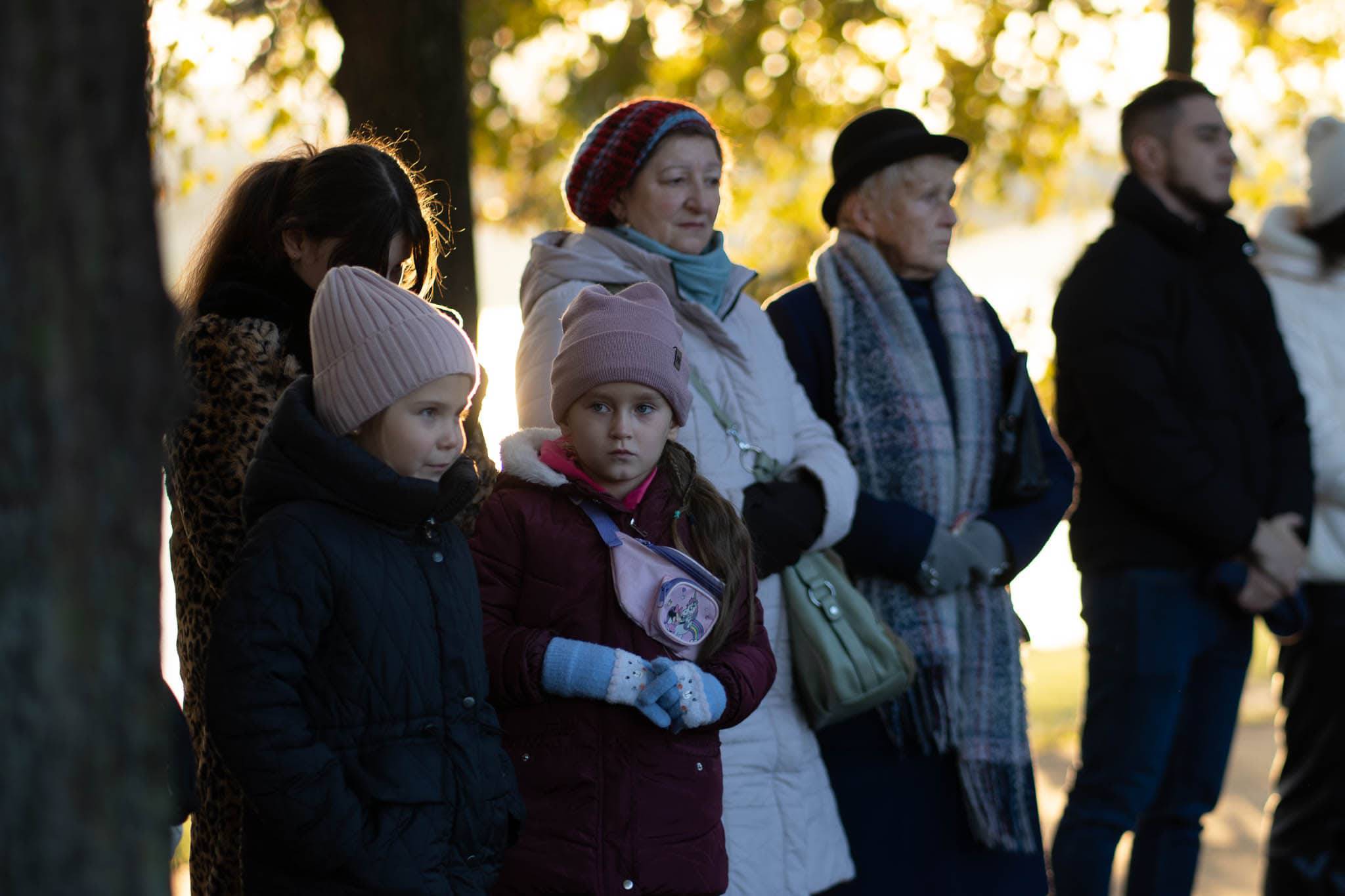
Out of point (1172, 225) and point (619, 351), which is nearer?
point (619, 351)

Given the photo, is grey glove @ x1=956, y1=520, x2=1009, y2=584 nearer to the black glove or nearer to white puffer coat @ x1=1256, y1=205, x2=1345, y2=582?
the black glove

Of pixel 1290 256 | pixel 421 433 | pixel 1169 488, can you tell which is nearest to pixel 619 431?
pixel 421 433

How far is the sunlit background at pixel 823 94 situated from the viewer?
315 inches

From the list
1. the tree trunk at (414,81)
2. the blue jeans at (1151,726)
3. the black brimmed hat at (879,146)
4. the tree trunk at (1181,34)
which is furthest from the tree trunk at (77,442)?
the tree trunk at (1181,34)

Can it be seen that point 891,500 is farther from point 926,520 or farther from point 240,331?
point 240,331

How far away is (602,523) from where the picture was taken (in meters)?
3.14

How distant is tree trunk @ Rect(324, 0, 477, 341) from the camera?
478 cm

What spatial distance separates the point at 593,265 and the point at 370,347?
1100mm

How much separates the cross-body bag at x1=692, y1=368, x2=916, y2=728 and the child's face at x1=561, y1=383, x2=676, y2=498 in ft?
1.96

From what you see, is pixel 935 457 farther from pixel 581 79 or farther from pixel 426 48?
pixel 581 79

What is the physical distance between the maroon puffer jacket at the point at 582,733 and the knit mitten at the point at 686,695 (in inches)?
1.8

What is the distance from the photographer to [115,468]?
1.64 m

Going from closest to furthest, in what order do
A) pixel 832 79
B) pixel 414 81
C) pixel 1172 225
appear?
pixel 414 81
pixel 1172 225
pixel 832 79

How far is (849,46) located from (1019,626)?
5227 millimetres
